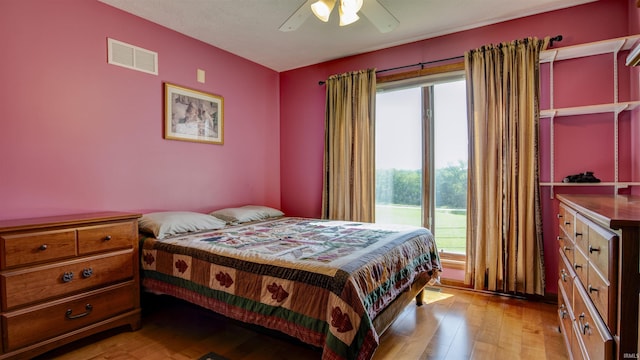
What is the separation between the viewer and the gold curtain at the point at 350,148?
3.59 m

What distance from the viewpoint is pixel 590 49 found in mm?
2512

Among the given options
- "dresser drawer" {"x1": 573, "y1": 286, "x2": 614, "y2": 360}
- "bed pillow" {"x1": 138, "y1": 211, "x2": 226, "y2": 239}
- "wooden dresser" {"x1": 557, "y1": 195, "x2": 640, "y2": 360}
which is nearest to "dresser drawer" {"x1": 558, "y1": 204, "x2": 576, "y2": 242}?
"wooden dresser" {"x1": 557, "y1": 195, "x2": 640, "y2": 360}

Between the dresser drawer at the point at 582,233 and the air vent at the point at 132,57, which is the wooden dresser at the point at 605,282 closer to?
the dresser drawer at the point at 582,233

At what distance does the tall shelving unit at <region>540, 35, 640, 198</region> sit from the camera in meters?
2.35

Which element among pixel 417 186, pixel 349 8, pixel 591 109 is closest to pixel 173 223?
pixel 349 8

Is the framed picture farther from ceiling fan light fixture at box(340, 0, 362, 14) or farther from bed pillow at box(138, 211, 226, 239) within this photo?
ceiling fan light fixture at box(340, 0, 362, 14)

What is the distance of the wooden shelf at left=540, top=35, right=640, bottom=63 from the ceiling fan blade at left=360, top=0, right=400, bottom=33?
56.1 inches

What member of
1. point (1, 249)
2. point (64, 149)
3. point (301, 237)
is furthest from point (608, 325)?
point (64, 149)

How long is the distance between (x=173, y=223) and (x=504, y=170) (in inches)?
115

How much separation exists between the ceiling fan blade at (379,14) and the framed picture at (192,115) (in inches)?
77.3

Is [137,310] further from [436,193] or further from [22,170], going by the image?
[436,193]

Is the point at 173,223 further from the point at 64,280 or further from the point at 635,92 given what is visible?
the point at 635,92

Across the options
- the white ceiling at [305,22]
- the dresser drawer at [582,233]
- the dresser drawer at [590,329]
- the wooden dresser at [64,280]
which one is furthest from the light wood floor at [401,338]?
the white ceiling at [305,22]

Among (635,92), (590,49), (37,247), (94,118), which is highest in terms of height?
Result: (590,49)
